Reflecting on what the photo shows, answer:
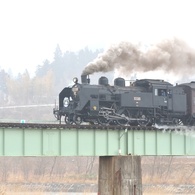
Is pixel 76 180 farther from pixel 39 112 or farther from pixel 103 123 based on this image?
pixel 39 112

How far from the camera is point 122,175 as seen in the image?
3719cm

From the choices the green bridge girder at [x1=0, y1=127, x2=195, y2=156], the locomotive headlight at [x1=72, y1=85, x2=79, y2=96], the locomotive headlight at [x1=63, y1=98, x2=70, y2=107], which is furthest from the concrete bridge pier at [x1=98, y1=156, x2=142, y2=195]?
the locomotive headlight at [x1=72, y1=85, x2=79, y2=96]

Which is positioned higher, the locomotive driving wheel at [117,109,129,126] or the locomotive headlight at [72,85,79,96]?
the locomotive headlight at [72,85,79,96]

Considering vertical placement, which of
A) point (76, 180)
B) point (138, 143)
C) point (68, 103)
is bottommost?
point (76, 180)

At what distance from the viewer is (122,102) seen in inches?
1554

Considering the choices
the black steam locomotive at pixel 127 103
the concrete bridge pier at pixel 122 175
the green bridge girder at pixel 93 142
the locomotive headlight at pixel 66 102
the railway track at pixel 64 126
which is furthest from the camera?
the locomotive headlight at pixel 66 102

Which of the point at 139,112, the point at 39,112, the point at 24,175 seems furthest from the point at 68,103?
the point at 39,112

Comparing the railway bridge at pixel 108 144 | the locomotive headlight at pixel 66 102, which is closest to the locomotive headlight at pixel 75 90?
the locomotive headlight at pixel 66 102

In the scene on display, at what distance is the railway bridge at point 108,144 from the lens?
32.8m

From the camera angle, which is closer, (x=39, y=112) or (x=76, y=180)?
(x=76, y=180)

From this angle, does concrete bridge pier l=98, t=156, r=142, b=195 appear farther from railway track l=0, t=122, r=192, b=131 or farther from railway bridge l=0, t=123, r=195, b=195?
railway track l=0, t=122, r=192, b=131

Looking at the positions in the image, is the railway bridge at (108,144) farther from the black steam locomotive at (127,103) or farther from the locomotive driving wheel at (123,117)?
the black steam locomotive at (127,103)

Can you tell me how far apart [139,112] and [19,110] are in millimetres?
156192

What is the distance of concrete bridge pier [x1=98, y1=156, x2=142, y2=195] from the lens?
37.1 meters
